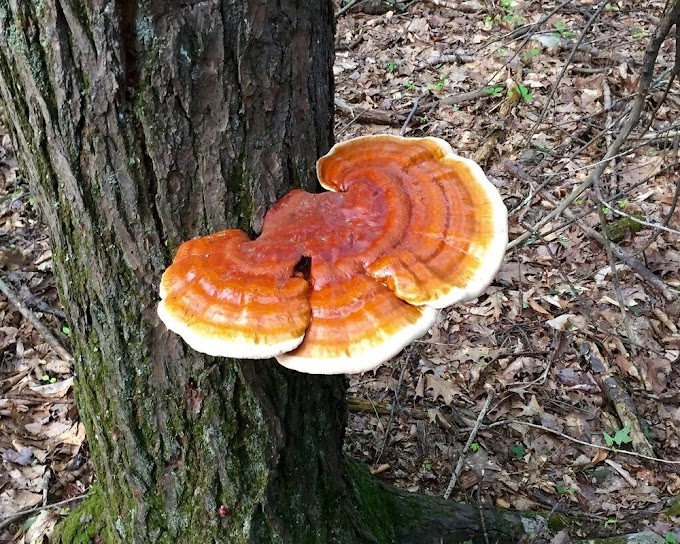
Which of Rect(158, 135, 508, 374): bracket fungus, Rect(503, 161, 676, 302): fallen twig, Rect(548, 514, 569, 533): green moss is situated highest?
Rect(158, 135, 508, 374): bracket fungus

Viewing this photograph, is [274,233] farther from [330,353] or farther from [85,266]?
[85,266]

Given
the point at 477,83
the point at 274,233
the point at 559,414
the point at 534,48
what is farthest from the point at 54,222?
the point at 534,48

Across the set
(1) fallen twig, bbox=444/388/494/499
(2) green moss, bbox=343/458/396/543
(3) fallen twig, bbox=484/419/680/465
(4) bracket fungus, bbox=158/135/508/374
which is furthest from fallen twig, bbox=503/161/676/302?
(4) bracket fungus, bbox=158/135/508/374

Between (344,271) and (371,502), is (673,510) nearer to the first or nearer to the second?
(371,502)

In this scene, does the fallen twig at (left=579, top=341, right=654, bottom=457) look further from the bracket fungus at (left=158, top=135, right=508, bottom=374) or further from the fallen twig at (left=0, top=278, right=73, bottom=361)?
the fallen twig at (left=0, top=278, right=73, bottom=361)

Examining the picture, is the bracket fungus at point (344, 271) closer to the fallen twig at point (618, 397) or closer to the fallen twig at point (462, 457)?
the fallen twig at point (462, 457)

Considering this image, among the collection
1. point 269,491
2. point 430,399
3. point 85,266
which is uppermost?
point 85,266

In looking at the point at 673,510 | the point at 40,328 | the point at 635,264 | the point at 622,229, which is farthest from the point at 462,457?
the point at 40,328
